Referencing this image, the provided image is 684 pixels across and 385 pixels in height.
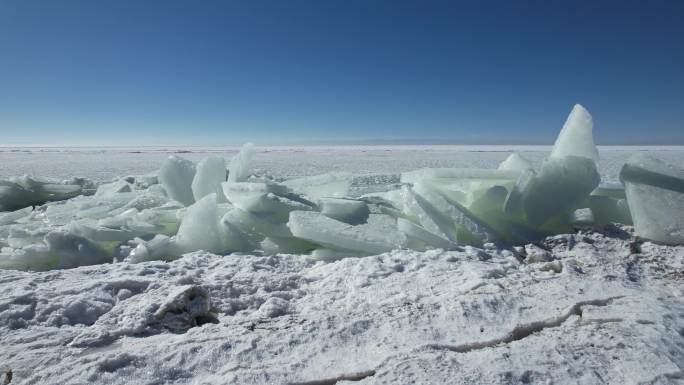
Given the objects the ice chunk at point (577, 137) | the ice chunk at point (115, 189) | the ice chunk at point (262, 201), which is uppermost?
the ice chunk at point (577, 137)

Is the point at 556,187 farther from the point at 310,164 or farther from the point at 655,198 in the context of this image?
the point at 310,164

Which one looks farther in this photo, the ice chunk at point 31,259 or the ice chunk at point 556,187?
the ice chunk at point 556,187

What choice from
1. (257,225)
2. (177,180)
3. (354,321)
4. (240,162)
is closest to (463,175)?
(257,225)

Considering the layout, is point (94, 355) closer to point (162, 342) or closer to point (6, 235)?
point (162, 342)

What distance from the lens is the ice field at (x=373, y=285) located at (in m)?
0.90

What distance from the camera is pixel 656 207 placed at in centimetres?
183

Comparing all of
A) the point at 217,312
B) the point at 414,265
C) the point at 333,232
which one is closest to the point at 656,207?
the point at 414,265

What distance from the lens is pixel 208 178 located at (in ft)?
8.34

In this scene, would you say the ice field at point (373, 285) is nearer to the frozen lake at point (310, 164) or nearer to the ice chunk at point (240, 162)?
the ice chunk at point (240, 162)

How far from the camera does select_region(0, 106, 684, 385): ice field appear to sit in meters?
0.90

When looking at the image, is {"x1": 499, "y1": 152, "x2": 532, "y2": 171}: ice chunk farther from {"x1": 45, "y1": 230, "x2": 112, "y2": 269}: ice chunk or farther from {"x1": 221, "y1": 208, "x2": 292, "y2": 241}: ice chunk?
{"x1": 45, "y1": 230, "x2": 112, "y2": 269}: ice chunk

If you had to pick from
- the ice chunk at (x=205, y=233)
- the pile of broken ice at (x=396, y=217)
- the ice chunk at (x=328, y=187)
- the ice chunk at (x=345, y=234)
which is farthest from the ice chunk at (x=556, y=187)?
the ice chunk at (x=205, y=233)

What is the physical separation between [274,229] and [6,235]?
1.57 metres

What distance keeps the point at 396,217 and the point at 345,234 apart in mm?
475
